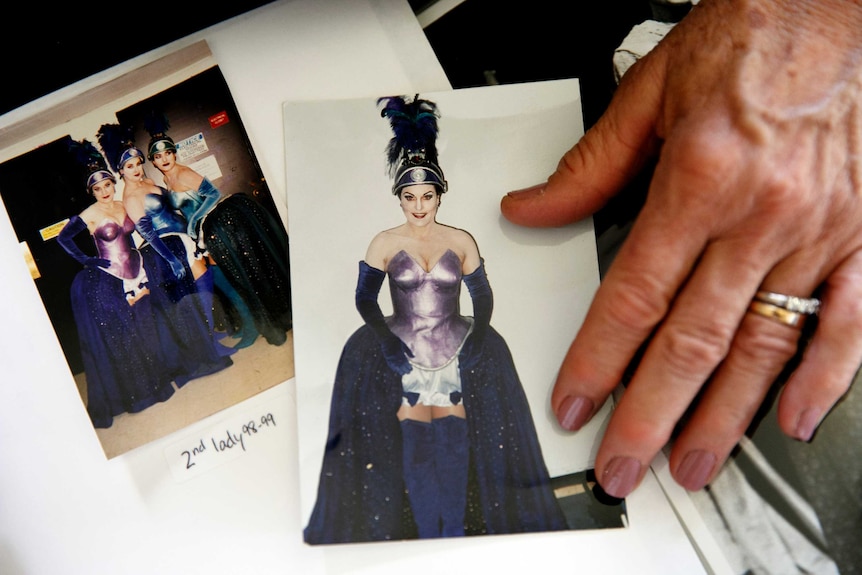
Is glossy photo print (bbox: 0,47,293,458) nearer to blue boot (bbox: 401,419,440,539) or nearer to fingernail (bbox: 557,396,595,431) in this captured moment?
blue boot (bbox: 401,419,440,539)

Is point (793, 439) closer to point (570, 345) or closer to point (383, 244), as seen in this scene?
point (570, 345)

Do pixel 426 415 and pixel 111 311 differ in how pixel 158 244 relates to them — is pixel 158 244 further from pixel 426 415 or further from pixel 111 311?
pixel 426 415

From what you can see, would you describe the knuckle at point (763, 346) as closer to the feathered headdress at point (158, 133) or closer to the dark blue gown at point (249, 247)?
the dark blue gown at point (249, 247)

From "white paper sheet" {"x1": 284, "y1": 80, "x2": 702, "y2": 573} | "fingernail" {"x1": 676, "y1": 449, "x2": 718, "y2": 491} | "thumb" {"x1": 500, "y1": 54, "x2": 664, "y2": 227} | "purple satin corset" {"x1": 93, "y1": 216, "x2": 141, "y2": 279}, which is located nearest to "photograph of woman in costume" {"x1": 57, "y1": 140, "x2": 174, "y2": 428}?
"purple satin corset" {"x1": 93, "y1": 216, "x2": 141, "y2": 279}

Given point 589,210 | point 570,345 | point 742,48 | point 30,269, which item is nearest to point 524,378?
point 570,345

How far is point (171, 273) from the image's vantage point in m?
0.58

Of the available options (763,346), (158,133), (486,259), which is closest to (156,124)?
(158,133)

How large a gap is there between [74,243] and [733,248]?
592 mm

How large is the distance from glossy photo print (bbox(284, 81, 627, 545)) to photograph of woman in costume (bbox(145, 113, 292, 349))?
23mm

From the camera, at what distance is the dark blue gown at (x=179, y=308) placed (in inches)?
22.4

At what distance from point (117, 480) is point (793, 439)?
0.60 meters

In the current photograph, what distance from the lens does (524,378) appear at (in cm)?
54

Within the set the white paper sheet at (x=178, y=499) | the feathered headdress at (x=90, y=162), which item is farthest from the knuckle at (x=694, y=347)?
the feathered headdress at (x=90, y=162)

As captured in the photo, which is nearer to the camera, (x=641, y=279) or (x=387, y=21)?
(x=641, y=279)
